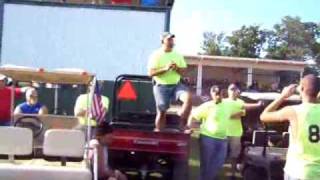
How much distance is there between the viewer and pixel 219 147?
37.5ft

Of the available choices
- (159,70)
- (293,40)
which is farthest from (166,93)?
(293,40)

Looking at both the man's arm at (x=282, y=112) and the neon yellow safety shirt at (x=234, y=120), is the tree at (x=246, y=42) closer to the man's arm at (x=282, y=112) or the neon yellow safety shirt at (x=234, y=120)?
the neon yellow safety shirt at (x=234, y=120)

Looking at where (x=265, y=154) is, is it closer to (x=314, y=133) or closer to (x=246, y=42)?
(x=314, y=133)

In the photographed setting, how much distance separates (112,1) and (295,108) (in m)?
8.41

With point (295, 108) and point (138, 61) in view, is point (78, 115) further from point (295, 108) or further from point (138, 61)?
point (295, 108)

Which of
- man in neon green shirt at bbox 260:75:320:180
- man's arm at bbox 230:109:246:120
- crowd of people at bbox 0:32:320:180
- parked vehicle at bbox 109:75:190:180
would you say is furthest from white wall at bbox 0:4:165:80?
man in neon green shirt at bbox 260:75:320:180

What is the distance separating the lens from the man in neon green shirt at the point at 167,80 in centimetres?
1050

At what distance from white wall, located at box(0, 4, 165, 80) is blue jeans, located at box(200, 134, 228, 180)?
2390 mm

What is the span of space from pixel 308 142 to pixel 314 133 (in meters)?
0.09

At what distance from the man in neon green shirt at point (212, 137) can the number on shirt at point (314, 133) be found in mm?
5542

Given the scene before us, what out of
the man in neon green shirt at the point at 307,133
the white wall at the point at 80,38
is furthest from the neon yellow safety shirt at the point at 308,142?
the white wall at the point at 80,38

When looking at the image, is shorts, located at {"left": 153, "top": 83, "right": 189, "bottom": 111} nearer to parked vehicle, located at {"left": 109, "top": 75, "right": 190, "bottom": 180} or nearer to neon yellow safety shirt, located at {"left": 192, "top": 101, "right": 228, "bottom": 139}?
parked vehicle, located at {"left": 109, "top": 75, "right": 190, "bottom": 180}

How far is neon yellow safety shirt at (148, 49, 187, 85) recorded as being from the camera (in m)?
10.6

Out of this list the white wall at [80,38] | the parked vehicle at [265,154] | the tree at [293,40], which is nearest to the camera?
the parked vehicle at [265,154]
